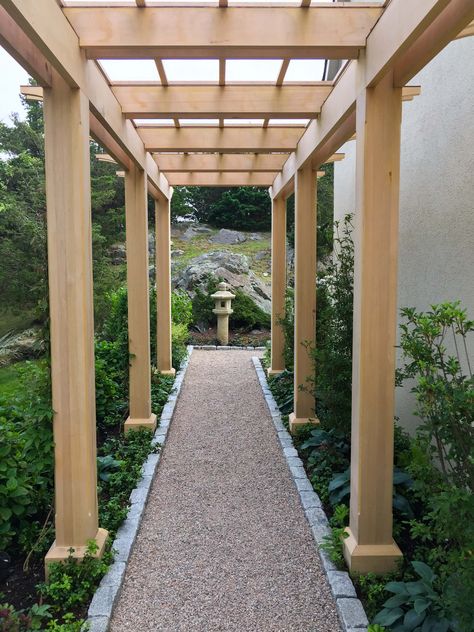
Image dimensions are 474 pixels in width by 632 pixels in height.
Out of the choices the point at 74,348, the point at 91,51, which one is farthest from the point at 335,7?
the point at 74,348

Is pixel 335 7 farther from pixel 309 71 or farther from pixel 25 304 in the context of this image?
pixel 25 304

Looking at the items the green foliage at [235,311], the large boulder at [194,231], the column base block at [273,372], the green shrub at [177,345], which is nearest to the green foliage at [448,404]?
the column base block at [273,372]

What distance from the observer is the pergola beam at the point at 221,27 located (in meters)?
2.92

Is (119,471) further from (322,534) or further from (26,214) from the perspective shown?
(26,214)

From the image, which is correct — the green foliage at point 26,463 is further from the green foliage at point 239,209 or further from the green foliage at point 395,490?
the green foliage at point 239,209

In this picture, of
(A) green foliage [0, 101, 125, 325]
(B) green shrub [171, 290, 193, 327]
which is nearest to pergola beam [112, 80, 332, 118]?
(A) green foliage [0, 101, 125, 325]

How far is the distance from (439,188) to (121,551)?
3.53m

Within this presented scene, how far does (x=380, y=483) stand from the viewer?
3.08 m

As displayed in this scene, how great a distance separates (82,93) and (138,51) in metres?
0.41

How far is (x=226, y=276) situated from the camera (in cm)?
1357

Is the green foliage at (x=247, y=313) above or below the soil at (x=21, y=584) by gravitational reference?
above

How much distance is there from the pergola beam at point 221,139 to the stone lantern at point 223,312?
23.6 feet

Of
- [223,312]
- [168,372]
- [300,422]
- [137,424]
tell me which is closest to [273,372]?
[168,372]

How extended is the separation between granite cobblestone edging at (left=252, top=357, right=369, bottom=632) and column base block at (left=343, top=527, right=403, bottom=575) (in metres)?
0.10
